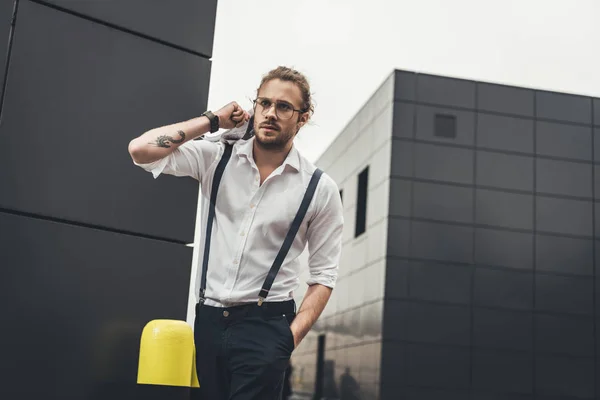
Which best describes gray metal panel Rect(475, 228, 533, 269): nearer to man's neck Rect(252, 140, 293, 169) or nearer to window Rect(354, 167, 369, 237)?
window Rect(354, 167, 369, 237)

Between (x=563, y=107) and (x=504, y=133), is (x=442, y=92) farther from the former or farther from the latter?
(x=563, y=107)

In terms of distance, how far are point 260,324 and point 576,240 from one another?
74.0ft

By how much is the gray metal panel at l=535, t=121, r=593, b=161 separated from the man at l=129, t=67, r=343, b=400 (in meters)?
22.2

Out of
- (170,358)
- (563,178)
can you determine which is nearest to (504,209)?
(563,178)

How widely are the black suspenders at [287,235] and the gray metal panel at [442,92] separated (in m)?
21.2

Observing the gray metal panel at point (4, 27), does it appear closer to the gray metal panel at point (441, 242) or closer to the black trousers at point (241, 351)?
the black trousers at point (241, 351)

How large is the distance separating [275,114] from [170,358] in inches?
45.4

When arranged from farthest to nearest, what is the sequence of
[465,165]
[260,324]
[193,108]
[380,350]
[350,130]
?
1. [350,130]
2. [465,165]
3. [380,350]
4. [193,108]
5. [260,324]

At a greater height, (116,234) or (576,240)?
(576,240)

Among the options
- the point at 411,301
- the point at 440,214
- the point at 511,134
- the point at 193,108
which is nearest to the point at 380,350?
the point at 411,301


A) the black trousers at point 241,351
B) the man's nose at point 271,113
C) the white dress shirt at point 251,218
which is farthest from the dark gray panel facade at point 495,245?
the man's nose at point 271,113

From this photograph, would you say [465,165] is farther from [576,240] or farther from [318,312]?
[318,312]

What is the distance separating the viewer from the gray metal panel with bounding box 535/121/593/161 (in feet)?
81.3

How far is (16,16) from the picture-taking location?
3795 mm
